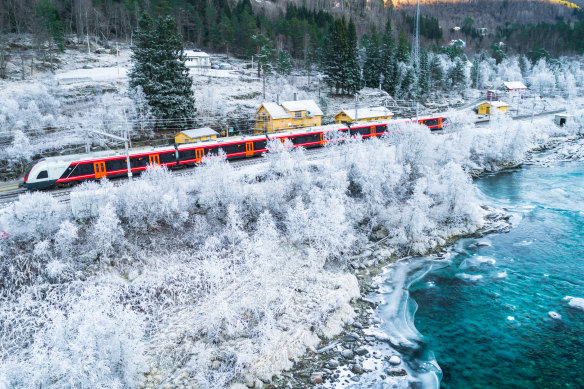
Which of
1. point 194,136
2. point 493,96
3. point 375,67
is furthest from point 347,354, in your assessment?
point 493,96

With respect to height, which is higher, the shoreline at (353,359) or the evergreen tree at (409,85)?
the evergreen tree at (409,85)

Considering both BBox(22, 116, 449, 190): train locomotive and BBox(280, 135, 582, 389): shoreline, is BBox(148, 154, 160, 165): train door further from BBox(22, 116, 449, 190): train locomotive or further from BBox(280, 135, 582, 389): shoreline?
BBox(280, 135, 582, 389): shoreline

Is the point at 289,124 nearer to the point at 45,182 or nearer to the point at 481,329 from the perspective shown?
the point at 45,182

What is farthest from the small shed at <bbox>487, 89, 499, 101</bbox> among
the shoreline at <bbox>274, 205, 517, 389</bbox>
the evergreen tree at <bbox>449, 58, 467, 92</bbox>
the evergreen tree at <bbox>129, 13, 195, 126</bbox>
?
the shoreline at <bbox>274, 205, 517, 389</bbox>

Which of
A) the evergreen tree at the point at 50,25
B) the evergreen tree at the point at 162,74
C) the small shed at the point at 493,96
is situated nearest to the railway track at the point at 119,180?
the evergreen tree at the point at 162,74

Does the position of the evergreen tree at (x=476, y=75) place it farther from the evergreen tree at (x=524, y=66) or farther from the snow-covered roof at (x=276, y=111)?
the snow-covered roof at (x=276, y=111)

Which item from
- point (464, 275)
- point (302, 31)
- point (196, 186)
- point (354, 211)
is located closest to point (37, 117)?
point (196, 186)
